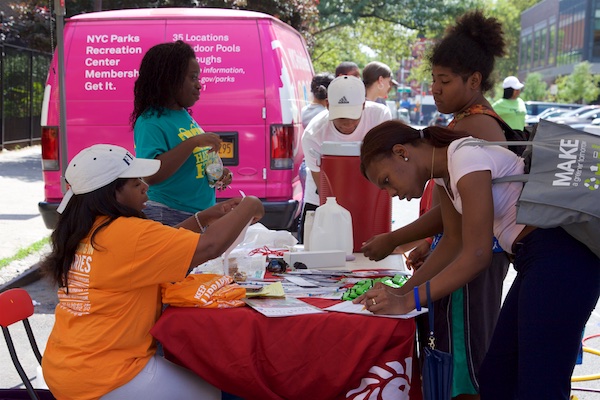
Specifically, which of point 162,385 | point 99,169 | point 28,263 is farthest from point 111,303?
point 28,263

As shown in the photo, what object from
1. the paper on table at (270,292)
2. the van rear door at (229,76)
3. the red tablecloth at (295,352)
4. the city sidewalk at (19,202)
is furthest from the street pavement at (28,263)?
the van rear door at (229,76)

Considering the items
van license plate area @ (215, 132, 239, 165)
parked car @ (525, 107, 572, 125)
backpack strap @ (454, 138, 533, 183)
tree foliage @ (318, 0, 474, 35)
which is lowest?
parked car @ (525, 107, 572, 125)

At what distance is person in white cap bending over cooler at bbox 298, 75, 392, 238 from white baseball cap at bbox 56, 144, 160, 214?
2.01 m

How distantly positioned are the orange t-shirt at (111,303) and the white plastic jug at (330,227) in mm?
1085

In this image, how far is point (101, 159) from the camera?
2887 millimetres

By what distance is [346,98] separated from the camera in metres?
4.78

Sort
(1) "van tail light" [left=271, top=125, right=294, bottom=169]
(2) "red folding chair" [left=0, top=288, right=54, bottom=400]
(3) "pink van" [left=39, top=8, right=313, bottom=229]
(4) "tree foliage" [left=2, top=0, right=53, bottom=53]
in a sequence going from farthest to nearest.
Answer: (4) "tree foliage" [left=2, top=0, right=53, bottom=53], (1) "van tail light" [left=271, top=125, right=294, bottom=169], (3) "pink van" [left=39, top=8, right=313, bottom=229], (2) "red folding chair" [left=0, top=288, right=54, bottom=400]

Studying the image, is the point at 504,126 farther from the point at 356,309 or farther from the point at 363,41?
the point at 363,41

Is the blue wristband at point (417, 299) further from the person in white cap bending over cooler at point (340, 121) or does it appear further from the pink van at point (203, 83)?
the pink van at point (203, 83)

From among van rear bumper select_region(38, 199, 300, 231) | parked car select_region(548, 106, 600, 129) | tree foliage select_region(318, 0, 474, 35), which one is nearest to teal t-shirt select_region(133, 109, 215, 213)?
van rear bumper select_region(38, 199, 300, 231)

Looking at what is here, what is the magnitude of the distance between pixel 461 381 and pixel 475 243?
2.98 feet

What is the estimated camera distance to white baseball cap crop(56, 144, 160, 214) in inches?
112

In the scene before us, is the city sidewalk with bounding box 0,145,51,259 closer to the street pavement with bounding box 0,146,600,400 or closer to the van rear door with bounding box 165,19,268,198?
the street pavement with bounding box 0,146,600,400

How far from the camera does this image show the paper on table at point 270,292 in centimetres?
306
